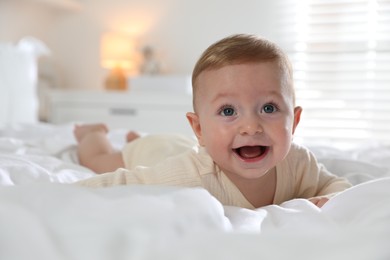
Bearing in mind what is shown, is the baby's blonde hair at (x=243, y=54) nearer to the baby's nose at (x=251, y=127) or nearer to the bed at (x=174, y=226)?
the baby's nose at (x=251, y=127)

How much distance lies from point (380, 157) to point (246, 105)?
708mm

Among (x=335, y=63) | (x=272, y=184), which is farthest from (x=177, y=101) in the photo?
(x=272, y=184)

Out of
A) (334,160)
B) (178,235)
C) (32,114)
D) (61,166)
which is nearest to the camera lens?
(178,235)

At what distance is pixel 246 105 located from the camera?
36.2 inches

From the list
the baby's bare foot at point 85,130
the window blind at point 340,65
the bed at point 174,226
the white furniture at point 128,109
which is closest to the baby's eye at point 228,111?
the bed at point 174,226

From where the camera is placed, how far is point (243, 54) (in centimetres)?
93

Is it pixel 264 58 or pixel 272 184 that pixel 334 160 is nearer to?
pixel 272 184

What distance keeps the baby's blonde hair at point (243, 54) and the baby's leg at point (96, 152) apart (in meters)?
0.51

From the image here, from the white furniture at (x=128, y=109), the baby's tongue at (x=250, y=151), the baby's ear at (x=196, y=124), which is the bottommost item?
the white furniture at (x=128, y=109)

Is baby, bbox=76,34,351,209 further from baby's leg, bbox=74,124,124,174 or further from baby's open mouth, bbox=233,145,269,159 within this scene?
baby's leg, bbox=74,124,124,174

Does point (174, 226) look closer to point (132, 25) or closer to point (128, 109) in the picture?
point (128, 109)

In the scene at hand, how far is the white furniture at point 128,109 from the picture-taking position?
10.8 ft

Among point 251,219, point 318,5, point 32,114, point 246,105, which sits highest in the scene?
point 318,5

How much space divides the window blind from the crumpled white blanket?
2.87 m
